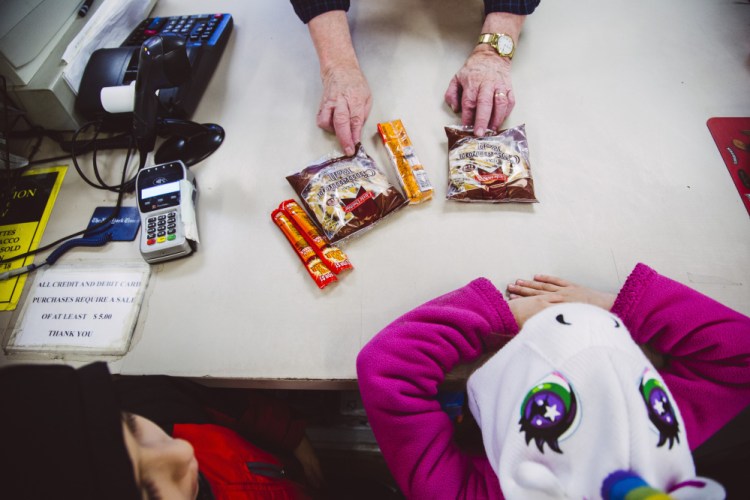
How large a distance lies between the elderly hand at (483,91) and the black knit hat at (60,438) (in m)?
0.70

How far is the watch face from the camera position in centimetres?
86

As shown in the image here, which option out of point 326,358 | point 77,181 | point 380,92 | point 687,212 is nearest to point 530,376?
point 326,358

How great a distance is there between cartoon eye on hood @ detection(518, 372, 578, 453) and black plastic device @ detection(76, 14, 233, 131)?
815 millimetres

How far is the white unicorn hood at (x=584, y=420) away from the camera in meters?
0.40

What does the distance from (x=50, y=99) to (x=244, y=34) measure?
1.44ft

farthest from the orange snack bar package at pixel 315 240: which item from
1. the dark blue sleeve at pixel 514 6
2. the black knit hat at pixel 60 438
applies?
the dark blue sleeve at pixel 514 6

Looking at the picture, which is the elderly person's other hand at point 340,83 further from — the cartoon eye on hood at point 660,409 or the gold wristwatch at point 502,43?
the cartoon eye on hood at point 660,409

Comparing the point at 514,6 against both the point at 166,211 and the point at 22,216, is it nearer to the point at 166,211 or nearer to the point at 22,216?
the point at 166,211

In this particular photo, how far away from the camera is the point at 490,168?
0.73 meters

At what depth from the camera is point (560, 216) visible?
71cm

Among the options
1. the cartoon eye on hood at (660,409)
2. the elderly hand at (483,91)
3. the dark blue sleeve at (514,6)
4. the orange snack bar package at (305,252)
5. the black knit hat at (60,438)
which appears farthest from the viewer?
the dark blue sleeve at (514,6)

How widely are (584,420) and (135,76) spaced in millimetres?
982

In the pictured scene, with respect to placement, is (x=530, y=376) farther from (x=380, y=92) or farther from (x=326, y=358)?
(x=380, y=92)

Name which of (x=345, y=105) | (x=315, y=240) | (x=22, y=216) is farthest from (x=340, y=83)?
(x=22, y=216)
